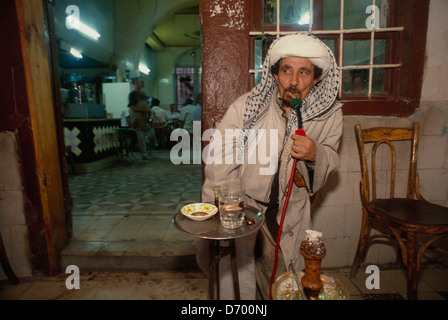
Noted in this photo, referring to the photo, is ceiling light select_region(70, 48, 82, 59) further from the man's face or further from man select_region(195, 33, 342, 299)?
the man's face

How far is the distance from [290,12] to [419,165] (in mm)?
2031

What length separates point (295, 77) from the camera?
6.09ft

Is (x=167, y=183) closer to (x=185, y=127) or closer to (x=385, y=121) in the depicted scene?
(x=385, y=121)

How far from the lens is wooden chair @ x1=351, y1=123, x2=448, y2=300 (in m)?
1.98

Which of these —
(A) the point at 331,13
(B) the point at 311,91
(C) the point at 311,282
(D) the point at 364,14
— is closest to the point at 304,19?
(A) the point at 331,13

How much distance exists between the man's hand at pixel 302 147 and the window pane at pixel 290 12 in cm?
147

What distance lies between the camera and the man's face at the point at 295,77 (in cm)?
185

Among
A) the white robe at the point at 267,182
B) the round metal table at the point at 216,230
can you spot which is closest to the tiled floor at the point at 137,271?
the white robe at the point at 267,182

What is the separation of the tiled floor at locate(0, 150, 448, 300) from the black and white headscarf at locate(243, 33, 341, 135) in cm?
Answer: 168

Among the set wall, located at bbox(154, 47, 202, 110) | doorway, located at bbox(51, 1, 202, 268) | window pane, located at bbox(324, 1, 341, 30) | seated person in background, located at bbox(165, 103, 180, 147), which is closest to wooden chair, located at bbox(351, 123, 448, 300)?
window pane, located at bbox(324, 1, 341, 30)

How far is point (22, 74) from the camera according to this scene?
231 cm

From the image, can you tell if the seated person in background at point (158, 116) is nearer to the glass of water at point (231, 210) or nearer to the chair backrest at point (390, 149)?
the chair backrest at point (390, 149)

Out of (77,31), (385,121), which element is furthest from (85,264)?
(77,31)

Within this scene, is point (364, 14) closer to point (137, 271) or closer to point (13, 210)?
point (137, 271)
